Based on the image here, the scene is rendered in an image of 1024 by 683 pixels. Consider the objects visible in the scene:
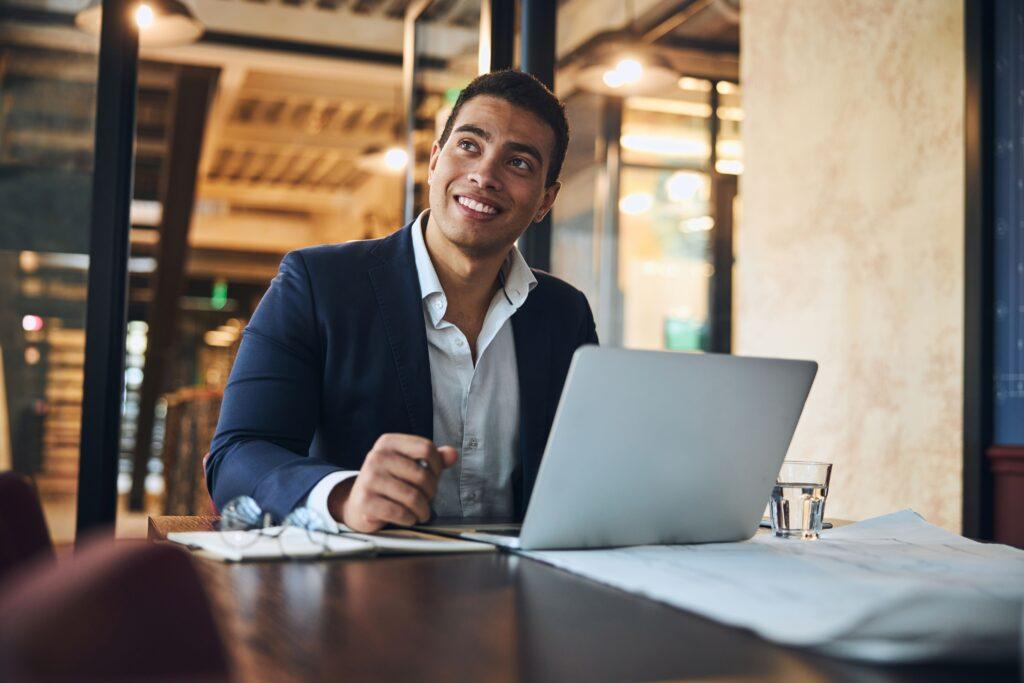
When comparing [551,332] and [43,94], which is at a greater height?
[43,94]

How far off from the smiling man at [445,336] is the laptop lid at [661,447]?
46 centimetres

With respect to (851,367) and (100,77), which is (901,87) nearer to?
(851,367)

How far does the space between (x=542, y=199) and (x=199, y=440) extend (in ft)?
17.8

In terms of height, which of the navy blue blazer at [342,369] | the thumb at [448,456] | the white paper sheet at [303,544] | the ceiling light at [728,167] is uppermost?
the ceiling light at [728,167]

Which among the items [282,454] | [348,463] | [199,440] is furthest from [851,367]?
[199,440]

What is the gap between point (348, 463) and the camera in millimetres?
1695

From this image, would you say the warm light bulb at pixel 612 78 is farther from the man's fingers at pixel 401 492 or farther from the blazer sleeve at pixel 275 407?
the man's fingers at pixel 401 492

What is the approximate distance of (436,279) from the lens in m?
1.80

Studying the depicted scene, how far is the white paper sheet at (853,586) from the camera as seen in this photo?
635 millimetres

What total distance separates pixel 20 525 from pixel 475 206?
1273mm

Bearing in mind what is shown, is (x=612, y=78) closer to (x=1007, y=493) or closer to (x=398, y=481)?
(x=1007, y=493)

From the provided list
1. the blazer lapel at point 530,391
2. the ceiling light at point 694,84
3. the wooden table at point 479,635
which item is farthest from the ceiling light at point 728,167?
→ the wooden table at point 479,635

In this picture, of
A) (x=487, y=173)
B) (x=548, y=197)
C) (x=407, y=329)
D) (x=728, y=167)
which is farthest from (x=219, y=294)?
(x=407, y=329)

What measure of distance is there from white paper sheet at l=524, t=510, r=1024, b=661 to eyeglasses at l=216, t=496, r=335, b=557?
237 millimetres
